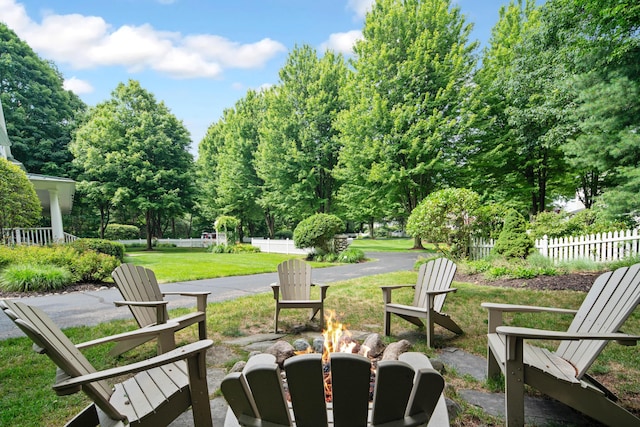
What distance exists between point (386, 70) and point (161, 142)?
13.9 metres

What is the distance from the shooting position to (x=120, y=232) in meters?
25.4

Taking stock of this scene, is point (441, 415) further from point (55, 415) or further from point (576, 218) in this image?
point (576, 218)

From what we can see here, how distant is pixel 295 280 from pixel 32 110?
26.4 m

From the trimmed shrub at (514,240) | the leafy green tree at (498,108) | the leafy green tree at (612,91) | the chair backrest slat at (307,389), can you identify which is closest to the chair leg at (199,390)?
the chair backrest slat at (307,389)

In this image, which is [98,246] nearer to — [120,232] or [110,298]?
[110,298]

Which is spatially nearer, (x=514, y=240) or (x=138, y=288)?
(x=138, y=288)

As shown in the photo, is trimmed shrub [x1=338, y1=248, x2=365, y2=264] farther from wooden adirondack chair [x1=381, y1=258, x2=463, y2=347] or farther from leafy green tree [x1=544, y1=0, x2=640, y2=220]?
wooden adirondack chair [x1=381, y1=258, x2=463, y2=347]

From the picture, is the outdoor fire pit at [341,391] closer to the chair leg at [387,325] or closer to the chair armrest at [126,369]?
the chair armrest at [126,369]

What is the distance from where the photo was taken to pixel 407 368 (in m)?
1.08

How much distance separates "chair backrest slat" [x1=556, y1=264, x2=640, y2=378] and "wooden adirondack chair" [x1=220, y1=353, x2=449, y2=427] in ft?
5.48

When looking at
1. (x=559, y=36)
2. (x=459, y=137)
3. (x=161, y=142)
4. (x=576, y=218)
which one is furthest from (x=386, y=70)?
(x=161, y=142)

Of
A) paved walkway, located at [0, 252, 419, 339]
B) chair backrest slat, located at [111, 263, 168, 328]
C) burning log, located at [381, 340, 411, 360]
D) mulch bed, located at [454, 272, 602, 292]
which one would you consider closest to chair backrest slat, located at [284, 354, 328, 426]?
burning log, located at [381, 340, 411, 360]

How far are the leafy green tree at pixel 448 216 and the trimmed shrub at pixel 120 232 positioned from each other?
2365cm

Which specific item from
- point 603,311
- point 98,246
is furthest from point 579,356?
point 98,246
